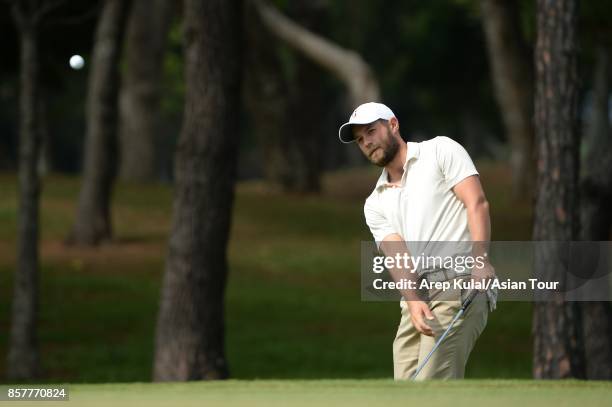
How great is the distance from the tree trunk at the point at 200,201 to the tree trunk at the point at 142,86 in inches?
693

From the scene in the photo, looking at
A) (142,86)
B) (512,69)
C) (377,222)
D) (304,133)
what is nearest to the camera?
(377,222)

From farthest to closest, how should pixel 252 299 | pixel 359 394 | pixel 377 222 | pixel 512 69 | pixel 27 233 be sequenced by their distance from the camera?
pixel 512 69
pixel 252 299
pixel 27 233
pixel 377 222
pixel 359 394

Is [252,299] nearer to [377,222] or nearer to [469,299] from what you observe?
[377,222]

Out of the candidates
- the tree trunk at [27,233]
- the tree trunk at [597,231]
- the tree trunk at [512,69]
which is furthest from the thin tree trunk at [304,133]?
the tree trunk at [597,231]

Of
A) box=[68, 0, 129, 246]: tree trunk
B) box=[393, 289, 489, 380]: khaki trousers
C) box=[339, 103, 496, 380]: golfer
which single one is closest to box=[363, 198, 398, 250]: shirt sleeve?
box=[339, 103, 496, 380]: golfer

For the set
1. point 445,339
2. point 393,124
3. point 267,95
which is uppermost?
point 267,95

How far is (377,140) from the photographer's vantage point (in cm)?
697

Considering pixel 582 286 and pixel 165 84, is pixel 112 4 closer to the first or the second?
pixel 582 286

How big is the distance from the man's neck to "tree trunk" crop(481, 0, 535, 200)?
1904 cm

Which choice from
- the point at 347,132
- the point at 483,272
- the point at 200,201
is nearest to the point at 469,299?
the point at 483,272

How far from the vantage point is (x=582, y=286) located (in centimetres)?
1056

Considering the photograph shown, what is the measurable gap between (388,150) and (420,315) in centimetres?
84

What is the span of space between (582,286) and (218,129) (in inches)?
170

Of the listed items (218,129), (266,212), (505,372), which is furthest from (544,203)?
(266,212)
